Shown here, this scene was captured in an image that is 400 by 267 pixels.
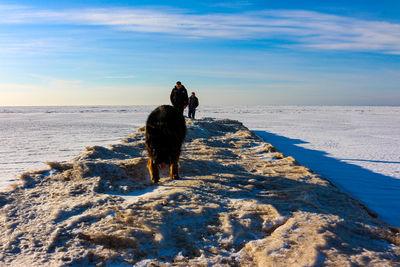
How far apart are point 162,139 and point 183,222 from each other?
1435mm

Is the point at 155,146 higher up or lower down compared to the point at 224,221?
higher up

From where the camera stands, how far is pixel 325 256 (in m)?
2.07

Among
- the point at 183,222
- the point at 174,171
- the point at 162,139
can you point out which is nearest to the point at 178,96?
the point at 174,171

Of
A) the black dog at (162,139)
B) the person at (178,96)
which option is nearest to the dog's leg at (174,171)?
the black dog at (162,139)

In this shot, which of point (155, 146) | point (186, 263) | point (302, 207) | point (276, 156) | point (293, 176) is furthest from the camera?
point (276, 156)

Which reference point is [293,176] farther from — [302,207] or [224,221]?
[224,221]

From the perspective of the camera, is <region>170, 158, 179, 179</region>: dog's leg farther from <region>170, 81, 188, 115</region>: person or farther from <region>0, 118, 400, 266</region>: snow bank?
<region>170, 81, 188, 115</region>: person

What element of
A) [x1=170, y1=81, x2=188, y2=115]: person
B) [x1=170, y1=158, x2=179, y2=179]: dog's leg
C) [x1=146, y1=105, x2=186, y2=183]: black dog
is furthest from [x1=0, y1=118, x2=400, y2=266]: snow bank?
[x1=170, y1=81, x2=188, y2=115]: person

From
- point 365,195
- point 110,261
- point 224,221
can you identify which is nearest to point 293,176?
point 365,195

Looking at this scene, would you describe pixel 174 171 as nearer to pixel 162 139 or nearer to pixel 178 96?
pixel 162 139

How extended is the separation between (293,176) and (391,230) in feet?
5.77

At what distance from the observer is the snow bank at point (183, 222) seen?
83.8 inches

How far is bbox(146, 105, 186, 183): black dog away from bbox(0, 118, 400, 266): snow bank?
0.33 meters

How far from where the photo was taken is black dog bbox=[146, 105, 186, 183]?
380 cm
